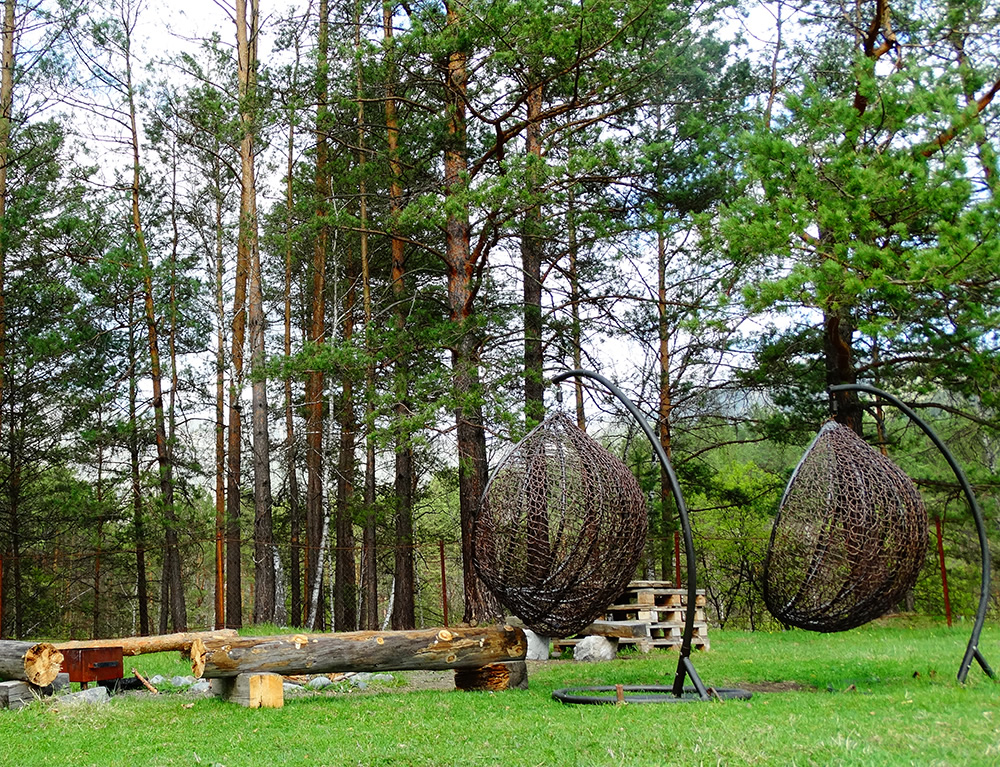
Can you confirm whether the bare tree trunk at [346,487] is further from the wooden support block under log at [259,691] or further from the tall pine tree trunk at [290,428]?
the wooden support block under log at [259,691]

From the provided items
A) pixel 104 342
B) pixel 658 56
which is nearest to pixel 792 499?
pixel 658 56

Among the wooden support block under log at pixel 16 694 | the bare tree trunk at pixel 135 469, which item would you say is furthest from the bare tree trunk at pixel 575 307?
the wooden support block under log at pixel 16 694

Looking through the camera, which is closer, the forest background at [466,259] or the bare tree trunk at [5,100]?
the forest background at [466,259]

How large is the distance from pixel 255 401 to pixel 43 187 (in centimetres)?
748

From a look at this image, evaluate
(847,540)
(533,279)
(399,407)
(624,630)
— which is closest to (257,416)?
(399,407)

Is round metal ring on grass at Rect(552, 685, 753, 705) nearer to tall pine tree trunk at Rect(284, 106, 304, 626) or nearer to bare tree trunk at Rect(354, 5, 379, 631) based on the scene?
bare tree trunk at Rect(354, 5, 379, 631)

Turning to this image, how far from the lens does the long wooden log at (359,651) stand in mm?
8008

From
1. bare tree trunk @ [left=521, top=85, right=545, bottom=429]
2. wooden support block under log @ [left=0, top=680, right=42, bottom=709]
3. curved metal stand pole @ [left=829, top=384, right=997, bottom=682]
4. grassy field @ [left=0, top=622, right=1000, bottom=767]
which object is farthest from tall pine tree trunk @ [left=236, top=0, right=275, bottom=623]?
curved metal stand pole @ [left=829, top=384, right=997, bottom=682]

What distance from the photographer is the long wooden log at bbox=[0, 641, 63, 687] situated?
858cm

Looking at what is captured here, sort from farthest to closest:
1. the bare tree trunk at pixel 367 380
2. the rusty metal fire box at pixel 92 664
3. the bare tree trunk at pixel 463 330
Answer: the bare tree trunk at pixel 367 380 < the bare tree trunk at pixel 463 330 < the rusty metal fire box at pixel 92 664

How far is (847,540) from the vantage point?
7902 mm

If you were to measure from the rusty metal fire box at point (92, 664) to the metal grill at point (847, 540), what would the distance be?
6.50 m

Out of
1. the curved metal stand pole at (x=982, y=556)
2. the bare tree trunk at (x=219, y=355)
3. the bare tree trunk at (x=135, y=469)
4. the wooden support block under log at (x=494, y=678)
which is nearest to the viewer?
the curved metal stand pole at (x=982, y=556)

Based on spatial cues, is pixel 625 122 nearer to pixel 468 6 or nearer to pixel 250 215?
pixel 468 6
